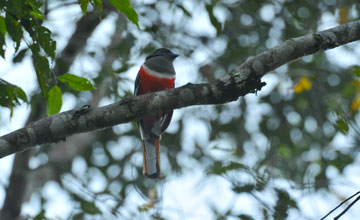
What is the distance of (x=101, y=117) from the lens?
2.45m

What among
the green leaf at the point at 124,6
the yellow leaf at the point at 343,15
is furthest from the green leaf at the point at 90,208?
the yellow leaf at the point at 343,15

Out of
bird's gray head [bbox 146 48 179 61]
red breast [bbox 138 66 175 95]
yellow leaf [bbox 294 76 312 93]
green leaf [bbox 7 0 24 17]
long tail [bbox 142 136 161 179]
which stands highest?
yellow leaf [bbox 294 76 312 93]

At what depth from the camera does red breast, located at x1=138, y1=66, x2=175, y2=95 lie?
13.7 ft

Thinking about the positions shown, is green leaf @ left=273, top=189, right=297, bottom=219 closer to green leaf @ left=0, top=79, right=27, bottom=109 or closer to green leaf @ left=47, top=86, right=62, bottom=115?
green leaf @ left=47, top=86, right=62, bottom=115

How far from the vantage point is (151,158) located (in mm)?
4215

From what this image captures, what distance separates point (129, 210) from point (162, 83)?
1166 mm

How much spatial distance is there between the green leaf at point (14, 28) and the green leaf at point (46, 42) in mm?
115

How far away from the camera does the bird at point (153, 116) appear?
416cm

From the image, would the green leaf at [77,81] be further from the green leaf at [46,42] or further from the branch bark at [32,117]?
the branch bark at [32,117]

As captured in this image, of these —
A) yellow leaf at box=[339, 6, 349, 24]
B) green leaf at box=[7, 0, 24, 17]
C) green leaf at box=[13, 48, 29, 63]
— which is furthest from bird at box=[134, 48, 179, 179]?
yellow leaf at box=[339, 6, 349, 24]

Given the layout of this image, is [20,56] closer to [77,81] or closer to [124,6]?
[77,81]

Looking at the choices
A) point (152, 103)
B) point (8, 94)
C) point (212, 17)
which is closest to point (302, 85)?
point (212, 17)

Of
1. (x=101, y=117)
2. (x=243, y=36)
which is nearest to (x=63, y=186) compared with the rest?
(x=243, y=36)

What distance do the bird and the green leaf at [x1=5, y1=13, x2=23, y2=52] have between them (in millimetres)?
1794
